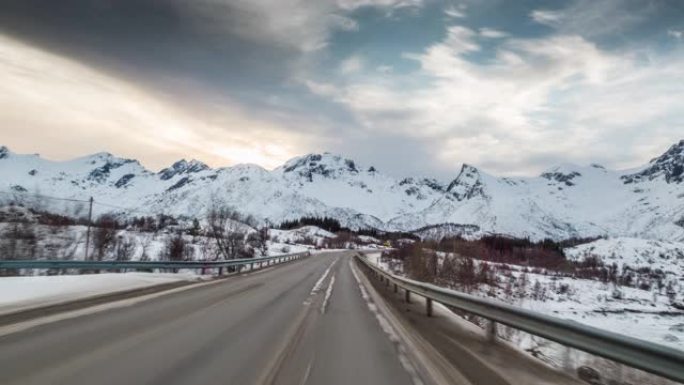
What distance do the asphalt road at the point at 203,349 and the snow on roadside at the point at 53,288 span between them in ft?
7.44

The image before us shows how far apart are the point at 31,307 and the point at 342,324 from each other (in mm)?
6740

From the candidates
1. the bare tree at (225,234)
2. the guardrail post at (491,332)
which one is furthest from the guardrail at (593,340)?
the bare tree at (225,234)

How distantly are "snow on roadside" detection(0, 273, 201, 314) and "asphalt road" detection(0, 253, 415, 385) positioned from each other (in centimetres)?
227

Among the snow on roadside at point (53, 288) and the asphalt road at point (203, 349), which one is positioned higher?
the asphalt road at point (203, 349)

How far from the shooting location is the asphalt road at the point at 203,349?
7184 mm

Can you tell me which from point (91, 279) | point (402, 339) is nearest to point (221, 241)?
point (91, 279)

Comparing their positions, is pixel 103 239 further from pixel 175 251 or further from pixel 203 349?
pixel 203 349

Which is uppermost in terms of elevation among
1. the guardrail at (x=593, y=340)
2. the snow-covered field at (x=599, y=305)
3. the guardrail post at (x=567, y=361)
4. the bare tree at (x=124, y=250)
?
the guardrail at (x=593, y=340)

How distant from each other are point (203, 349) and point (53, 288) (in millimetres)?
11145

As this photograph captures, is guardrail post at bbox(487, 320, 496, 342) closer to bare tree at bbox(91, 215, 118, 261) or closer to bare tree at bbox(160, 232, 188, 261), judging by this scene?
bare tree at bbox(160, 232, 188, 261)

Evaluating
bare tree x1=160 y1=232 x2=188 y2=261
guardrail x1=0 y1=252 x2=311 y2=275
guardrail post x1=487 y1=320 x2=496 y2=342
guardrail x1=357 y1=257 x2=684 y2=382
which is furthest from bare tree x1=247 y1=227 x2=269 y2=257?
guardrail x1=357 y1=257 x2=684 y2=382

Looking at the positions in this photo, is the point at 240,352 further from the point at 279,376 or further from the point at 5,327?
the point at 5,327

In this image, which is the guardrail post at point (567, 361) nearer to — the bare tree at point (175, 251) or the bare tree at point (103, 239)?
the bare tree at point (175, 251)

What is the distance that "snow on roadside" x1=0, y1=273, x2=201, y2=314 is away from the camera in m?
14.3
